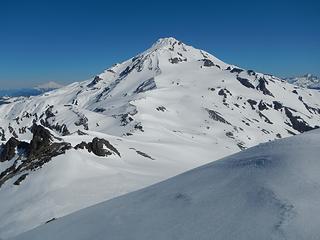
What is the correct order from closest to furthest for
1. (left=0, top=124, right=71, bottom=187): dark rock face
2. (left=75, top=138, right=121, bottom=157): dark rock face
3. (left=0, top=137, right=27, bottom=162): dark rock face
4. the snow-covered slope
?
1. the snow-covered slope
2. (left=0, top=124, right=71, bottom=187): dark rock face
3. (left=75, top=138, right=121, bottom=157): dark rock face
4. (left=0, top=137, right=27, bottom=162): dark rock face

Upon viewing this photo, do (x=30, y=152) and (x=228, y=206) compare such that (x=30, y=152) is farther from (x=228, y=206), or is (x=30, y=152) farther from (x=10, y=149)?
(x=228, y=206)

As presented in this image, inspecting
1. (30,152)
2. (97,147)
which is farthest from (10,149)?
(97,147)

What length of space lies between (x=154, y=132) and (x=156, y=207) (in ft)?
424

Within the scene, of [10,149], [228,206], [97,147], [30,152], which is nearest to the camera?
[228,206]

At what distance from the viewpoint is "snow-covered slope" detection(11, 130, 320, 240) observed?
1627cm

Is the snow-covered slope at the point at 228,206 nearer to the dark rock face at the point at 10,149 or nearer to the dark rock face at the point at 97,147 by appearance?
the dark rock face at the point at 97,147

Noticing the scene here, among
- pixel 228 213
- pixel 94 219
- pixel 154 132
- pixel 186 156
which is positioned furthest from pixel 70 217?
pixel 154 132

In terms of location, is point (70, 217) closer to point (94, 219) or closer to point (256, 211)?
point (94, 219)

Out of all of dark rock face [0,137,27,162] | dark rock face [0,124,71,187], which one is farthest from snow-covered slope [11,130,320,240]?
dark rock face [0,137,27,162]

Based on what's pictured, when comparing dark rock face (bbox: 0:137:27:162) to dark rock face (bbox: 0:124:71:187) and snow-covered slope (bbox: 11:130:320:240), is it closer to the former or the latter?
dark rock face (bbox: 0:124:71:187)

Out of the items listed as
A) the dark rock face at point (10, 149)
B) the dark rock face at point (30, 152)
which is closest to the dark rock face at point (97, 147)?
the dark rock face at point (30, 152)

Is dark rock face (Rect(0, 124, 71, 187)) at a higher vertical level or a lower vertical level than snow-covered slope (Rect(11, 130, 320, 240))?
higher

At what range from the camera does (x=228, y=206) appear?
18766 mm

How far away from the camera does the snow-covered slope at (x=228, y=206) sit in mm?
16266
